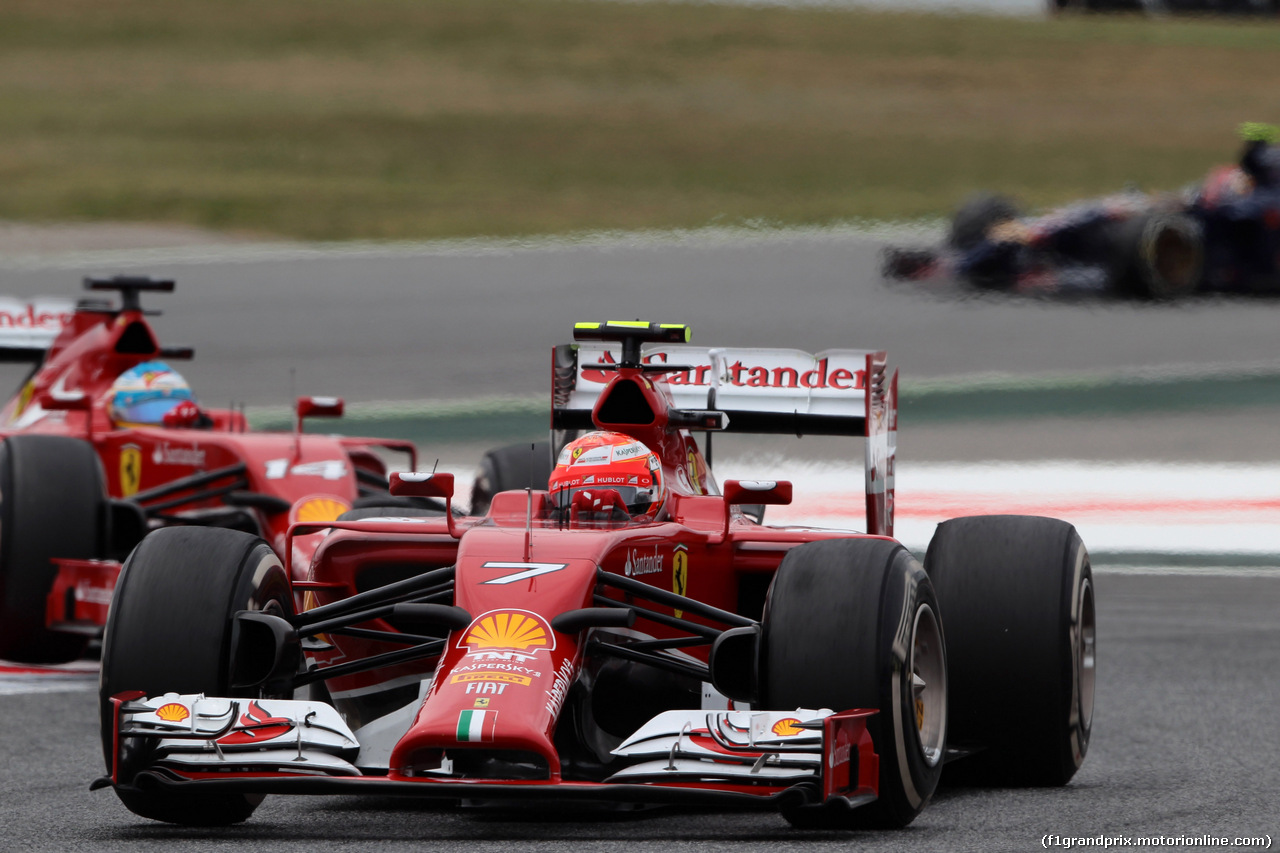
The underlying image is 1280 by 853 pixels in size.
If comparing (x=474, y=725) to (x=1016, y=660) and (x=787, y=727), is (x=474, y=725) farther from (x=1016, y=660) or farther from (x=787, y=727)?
(x=1016, y=660)

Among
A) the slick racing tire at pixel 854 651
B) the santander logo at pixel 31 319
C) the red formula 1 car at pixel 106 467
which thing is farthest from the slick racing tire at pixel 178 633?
the santander logo at pixel 31 319

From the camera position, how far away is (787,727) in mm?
6086

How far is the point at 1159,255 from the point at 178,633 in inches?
677

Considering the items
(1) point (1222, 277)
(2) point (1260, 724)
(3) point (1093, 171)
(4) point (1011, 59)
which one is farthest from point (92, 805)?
(4) point (1011, 59)

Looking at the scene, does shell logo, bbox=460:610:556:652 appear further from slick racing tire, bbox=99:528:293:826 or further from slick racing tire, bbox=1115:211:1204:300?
slick racing tire, bbox=1115:211:1204:300

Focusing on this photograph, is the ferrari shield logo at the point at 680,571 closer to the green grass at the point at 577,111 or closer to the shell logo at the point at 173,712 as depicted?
the shell logo at the point at 173,712

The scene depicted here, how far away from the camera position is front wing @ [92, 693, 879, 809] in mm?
5957

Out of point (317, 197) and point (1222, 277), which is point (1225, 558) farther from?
point (317, 197)

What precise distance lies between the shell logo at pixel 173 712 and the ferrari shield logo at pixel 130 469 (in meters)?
6.18

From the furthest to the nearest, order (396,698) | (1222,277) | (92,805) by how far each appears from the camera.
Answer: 1. (1222,277)
2. (396,698)
3. (92,805)

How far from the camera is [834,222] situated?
2436 centimetres

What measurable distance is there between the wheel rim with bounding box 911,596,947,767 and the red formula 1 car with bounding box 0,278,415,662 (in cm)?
514

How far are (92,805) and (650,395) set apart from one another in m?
2.48

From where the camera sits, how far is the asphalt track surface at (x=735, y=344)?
657 cm
